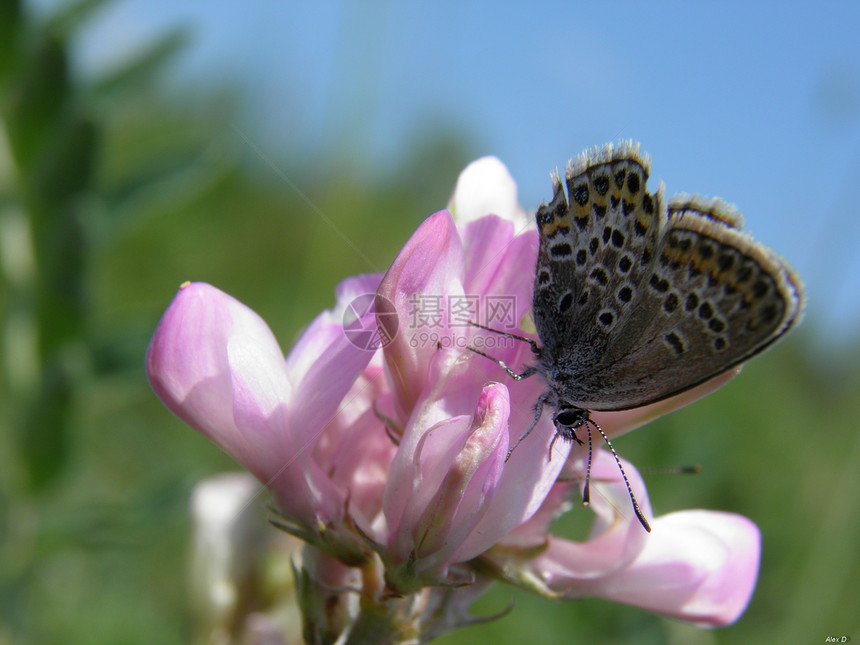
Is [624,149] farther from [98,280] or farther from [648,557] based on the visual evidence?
[98,280]

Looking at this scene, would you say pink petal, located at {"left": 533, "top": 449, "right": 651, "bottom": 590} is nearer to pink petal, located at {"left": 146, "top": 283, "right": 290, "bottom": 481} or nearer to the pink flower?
the pink flower

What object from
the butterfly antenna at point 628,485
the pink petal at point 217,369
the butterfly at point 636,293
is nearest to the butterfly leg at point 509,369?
the butterfly at point 636,293

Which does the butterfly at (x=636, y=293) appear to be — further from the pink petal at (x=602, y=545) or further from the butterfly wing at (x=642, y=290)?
the pink petal at (x=602, y=545)

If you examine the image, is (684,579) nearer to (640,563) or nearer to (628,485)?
(640,563)

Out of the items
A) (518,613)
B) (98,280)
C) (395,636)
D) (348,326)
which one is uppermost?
(348,326)

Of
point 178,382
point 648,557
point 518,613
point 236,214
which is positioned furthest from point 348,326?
point 236,214

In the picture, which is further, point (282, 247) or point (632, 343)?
point (282, 247)
